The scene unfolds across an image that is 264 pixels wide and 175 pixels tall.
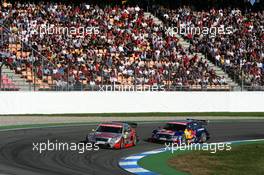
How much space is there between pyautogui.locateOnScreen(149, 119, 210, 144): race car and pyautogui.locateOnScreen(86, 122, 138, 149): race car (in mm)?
1328

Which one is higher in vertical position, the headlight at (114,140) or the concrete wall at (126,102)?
the concrete wall at (126,102)

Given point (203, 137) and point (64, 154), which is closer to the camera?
point (64, 154)

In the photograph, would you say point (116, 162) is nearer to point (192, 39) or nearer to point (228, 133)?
point (228, 133)

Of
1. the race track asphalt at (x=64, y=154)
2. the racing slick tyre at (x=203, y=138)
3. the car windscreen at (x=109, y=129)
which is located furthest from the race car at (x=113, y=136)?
the racing slick tyre at (x=203, y=138)

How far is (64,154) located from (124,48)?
25.8m

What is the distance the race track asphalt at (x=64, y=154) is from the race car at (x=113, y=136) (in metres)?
0.39

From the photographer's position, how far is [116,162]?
21.9 meters

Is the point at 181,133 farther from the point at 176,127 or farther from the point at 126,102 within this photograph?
the point at 126,102

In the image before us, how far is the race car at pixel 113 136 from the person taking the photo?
25.6m

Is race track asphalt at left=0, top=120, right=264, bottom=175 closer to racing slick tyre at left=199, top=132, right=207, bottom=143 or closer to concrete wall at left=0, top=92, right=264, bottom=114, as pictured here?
racing slick tyre at left=199, top=132, right=207, bottom=143

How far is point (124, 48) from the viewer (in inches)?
1909

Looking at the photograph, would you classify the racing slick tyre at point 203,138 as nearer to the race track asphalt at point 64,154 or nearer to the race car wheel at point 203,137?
the race car wheel at point 203,137

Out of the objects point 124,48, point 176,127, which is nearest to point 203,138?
point 176,127

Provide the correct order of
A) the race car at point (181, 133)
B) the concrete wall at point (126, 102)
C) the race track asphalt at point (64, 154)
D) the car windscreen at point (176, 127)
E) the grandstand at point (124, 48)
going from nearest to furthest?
the race track asphalt at point (64, 154) → the race car at point (181, 133) → the car windscreen at point (176, 127) → the concrete wall at point (126, 102) → the grandstand at point (124, 48)
